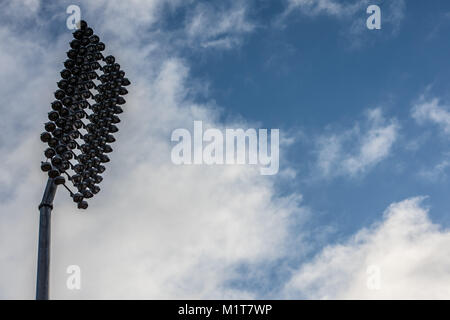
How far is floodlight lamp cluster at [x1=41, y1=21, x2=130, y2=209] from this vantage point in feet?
70.4

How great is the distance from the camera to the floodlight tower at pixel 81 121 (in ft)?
68.8

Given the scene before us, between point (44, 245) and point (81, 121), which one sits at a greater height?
point (81, 121)

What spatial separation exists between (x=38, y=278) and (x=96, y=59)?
9.31 meters

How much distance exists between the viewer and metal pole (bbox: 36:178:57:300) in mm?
17312

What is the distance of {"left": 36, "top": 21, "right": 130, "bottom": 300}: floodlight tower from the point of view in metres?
21.0

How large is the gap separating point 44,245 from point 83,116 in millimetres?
6036

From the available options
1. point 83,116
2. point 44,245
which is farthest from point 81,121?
point 44,245

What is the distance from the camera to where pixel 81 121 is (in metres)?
22.7

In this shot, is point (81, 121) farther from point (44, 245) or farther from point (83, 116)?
point (44, 245)

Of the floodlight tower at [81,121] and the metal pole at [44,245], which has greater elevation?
the floodlight tower at [81,121]

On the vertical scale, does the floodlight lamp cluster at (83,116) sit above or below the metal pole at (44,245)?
above

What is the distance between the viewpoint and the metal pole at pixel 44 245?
56.8 ft

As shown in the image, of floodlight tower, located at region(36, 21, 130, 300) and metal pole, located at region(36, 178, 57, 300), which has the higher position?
floodlight tower, located at region(36, 21, 130, 300)
